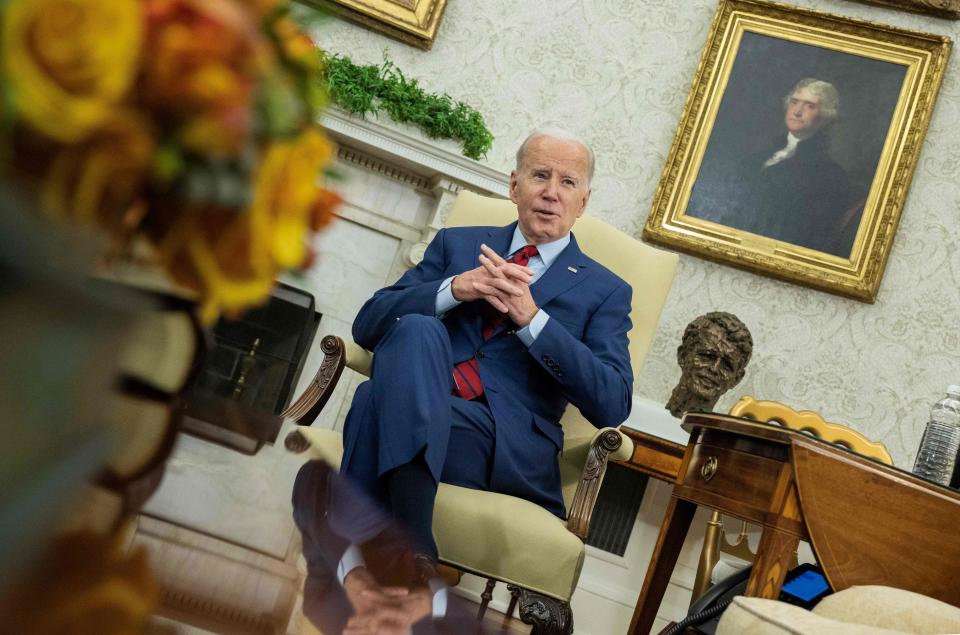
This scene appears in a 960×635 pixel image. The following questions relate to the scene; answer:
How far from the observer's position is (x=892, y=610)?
5.28ft

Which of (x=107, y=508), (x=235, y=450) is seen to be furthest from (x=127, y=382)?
(x=235, y=450)

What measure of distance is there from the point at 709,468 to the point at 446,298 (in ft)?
2.85

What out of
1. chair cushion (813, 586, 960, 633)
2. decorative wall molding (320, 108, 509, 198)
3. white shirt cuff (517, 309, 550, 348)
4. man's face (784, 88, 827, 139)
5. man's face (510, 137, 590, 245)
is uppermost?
man's face (784, 88, 827, 139)

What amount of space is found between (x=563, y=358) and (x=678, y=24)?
97.1 inches

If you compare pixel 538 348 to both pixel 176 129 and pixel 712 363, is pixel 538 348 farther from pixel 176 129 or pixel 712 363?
pixel 176 129

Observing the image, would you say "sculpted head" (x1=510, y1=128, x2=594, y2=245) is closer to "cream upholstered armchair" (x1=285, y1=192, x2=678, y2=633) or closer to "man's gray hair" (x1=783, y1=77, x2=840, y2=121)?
"cream upholstered armchair" (x1=285, y1=192, x2=678, y2=633)

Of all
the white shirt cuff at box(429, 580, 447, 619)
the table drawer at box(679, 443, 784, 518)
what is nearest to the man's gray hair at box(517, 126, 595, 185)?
the table drawer at box(679, 443, 784, 518)

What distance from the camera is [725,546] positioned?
370 cm

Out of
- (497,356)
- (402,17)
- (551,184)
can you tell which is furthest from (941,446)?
(402,17)

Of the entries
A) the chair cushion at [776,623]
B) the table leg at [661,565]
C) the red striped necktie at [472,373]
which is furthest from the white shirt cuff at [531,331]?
the chair cushion at [776,623]

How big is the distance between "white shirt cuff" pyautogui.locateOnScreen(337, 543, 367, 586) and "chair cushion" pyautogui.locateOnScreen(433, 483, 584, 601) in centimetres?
107

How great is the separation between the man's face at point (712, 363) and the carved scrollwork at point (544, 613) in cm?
162

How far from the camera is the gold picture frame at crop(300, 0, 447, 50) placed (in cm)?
414

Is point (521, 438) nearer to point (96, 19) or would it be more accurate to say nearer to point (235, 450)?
point (235, 450)
